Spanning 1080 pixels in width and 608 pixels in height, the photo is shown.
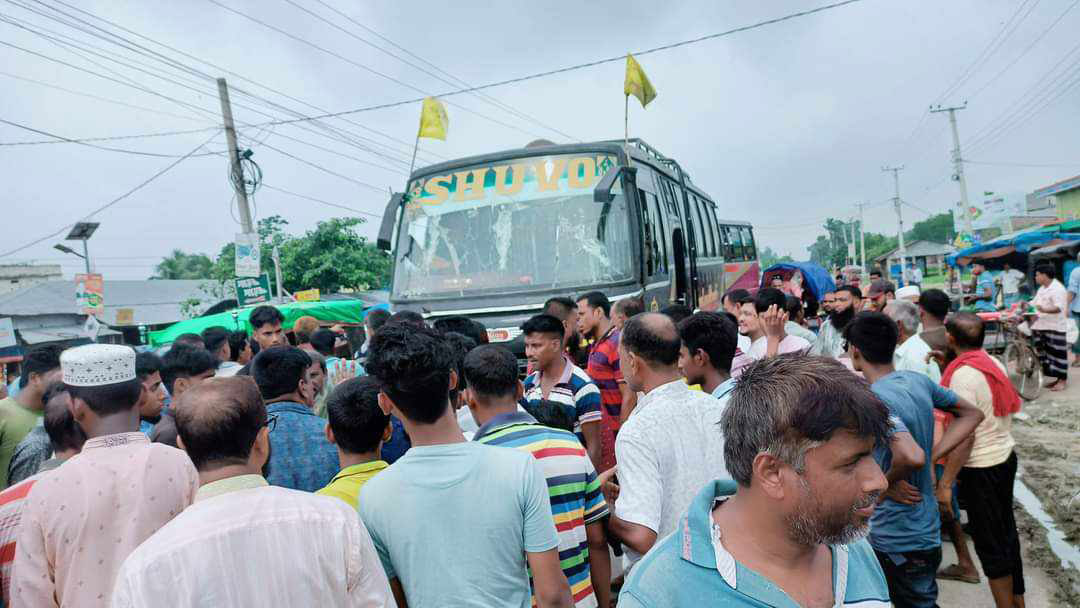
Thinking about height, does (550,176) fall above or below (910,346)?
above

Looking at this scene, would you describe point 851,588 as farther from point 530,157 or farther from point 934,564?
point 530,157

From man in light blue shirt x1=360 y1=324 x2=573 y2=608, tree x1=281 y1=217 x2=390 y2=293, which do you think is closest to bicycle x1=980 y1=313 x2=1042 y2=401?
man in light blue shirt x1=360 y1=324 x2=573 y2=608

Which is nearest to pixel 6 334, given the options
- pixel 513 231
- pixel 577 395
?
pixel 513 231

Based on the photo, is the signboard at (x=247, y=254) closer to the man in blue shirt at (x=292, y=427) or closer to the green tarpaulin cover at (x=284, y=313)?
the green tarpaulin cover at (x=284, y=313)

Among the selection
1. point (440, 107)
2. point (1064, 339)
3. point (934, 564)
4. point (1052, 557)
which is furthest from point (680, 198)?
point (934, 564)

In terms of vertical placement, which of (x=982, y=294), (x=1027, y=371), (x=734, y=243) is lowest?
(x=1027, y=371)

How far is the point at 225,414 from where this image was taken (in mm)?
1938

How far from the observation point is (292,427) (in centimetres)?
318

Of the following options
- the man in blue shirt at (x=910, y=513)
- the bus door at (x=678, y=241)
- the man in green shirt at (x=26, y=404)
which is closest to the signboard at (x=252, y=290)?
the bus door at (x=678, y=241)

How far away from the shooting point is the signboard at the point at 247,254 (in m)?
13.6

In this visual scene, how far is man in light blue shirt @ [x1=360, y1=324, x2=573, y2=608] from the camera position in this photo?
2.09 meters

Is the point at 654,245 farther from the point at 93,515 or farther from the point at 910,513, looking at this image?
the point at 93,515

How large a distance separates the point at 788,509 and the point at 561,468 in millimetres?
1207

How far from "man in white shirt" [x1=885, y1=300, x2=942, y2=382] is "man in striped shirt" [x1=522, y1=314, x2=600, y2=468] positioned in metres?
2.11
